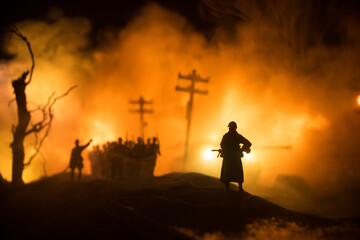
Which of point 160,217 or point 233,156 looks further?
point 233,156

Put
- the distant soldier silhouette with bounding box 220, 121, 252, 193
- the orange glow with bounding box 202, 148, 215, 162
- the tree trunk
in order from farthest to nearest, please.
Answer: the orange glow with bounding box 202, 148, 215, 162 < the tree trunk < the distant soldier silhouette with bounding box 220, 121, 252, 193

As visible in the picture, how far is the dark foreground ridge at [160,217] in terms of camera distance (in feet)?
20.4

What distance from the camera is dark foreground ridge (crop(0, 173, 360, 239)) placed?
245 inches

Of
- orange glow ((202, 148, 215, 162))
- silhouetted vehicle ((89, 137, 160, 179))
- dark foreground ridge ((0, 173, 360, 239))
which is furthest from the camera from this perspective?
orange glow ((202, 148, 215, 162))

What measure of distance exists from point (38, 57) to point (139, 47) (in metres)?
9.95

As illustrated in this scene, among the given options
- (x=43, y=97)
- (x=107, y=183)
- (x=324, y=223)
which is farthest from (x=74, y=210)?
(x=43, y=97)

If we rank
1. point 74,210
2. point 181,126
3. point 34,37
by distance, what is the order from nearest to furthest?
1. point 74,210
2. point 34,37
3. point 181,126

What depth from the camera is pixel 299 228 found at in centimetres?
648

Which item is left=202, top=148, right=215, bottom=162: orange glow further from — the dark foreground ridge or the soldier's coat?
the soldier's coat

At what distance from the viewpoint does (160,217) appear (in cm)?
681

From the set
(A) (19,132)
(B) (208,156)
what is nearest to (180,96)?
(B) (208,156)

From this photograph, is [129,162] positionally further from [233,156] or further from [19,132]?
[233,156]

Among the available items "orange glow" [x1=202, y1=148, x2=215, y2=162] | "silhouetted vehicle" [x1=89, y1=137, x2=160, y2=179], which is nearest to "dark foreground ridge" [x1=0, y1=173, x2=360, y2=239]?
"silhouetted vehicle" [x1=89, y1=137, x2=160, y2=179]

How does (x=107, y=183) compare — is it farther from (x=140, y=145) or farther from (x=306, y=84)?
(x=306, y=84)
